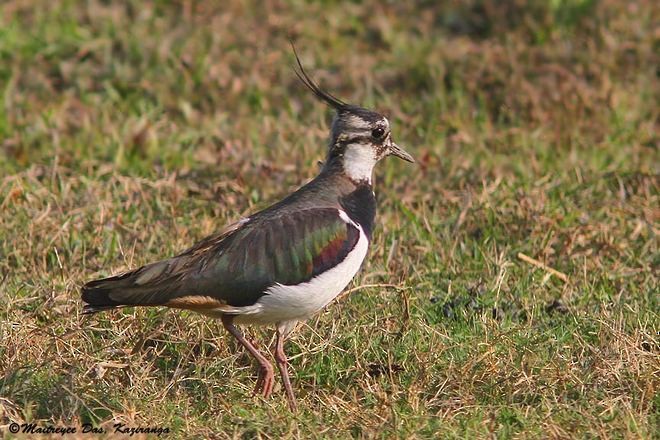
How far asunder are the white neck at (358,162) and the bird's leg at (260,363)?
100 centimetres

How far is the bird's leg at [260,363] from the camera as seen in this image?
17.1 feet

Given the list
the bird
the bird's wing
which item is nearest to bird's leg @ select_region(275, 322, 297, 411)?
the bird

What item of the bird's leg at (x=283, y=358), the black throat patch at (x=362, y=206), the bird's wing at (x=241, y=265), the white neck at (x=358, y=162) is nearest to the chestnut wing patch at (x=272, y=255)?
the bird's wing at (x=241, y=265)

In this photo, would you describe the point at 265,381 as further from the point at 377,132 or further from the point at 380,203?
the point at 380,203

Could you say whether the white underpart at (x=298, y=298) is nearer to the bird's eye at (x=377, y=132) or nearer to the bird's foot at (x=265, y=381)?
the bird's foot at (x=265, y=381)

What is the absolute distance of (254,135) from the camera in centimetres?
825

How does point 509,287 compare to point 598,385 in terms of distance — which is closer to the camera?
point 598,385

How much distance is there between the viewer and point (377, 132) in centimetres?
590

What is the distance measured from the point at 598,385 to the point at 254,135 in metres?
3.84

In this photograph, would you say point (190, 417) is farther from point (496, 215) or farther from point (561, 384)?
point (496, 215)

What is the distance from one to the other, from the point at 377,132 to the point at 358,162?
0.19 metres

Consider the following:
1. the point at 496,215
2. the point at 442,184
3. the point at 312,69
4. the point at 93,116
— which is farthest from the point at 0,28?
the point at 496,215

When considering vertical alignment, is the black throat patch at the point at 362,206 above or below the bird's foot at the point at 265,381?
above

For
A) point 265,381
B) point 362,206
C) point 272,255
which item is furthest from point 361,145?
point 265,381
